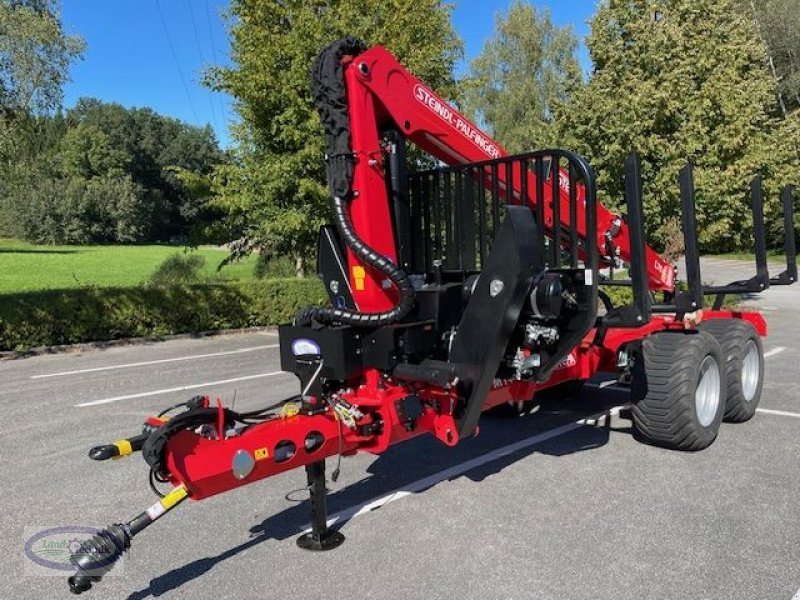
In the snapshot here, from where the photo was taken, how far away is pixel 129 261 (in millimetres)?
50156

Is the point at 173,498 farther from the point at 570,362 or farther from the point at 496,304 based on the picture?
the point at 570,362

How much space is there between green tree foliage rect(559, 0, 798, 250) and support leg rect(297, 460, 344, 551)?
12.3m

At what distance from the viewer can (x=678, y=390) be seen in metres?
5.48

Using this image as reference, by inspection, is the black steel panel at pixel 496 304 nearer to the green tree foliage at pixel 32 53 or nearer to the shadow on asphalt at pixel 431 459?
the shadow on asphalt at pixel 431 459

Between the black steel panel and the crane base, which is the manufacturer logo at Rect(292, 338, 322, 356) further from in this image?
the crane base

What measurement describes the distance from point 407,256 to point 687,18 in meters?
14.6

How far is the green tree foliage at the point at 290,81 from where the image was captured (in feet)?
44.8

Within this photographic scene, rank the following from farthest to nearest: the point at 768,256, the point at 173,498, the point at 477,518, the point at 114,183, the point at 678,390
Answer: the point at 114,183 < the point at 768,256 < the point at 678,390 < the point at 477,518 < the point at 173,498

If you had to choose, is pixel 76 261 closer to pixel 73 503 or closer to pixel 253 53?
pixel 253 53

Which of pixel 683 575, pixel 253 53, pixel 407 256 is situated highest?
pixel 253 53

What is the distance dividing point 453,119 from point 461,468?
271 centimetres

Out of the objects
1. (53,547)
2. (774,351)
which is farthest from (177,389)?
(774,351)

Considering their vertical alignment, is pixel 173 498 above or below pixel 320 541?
above

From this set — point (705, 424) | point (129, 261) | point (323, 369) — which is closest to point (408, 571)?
point (323, 369)
